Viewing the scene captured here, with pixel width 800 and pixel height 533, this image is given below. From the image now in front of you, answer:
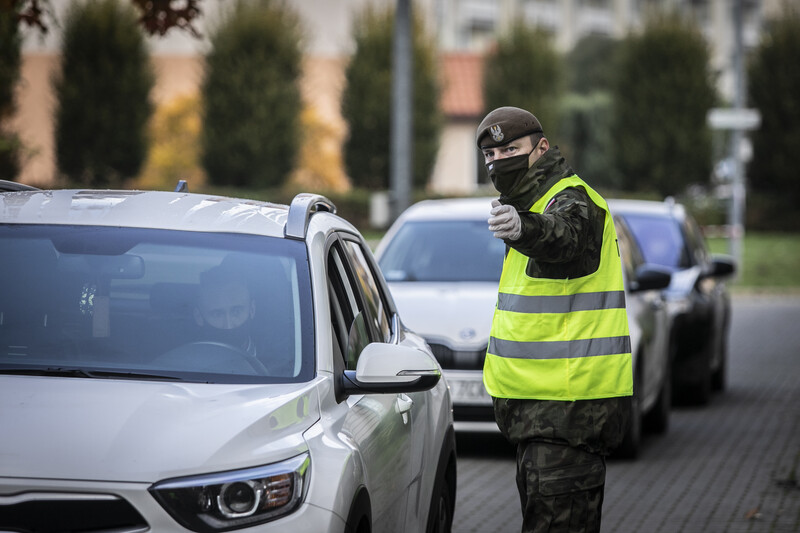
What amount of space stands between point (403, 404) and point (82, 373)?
1.23 meters

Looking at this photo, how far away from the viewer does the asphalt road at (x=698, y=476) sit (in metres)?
7.88

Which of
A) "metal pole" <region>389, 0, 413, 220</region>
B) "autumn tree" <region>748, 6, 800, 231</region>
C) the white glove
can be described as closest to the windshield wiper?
the white glove

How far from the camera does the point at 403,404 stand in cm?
488

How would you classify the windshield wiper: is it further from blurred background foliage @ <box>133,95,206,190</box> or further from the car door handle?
blurred background foliage @ <box>133,95,206,190</box>

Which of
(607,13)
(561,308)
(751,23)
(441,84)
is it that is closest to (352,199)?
(441,84)

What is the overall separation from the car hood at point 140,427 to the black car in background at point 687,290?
29.0 ft

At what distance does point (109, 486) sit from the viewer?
349cm

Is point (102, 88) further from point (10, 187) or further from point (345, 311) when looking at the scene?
point (345, 311)

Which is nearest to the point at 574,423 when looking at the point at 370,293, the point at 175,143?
the point at 370,293

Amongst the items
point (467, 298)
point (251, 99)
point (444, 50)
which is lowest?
point (251, 99)

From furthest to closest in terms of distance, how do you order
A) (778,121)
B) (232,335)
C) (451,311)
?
(778,121) < (451,311) < (232,335)

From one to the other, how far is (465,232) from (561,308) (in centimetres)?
582

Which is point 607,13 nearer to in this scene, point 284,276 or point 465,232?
point 465,232

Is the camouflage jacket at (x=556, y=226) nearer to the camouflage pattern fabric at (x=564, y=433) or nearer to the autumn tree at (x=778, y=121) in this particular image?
the camouflage pattern fabric at (x=564, y=433)
